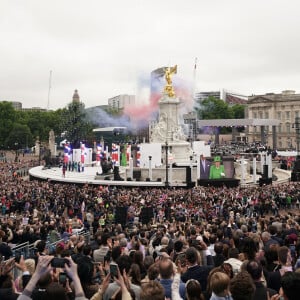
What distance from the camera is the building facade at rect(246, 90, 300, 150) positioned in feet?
413

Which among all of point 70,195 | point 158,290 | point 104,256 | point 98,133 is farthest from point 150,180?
point 98,133

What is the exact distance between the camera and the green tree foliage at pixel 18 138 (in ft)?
375

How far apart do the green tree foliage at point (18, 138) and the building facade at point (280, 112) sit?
2446 inches

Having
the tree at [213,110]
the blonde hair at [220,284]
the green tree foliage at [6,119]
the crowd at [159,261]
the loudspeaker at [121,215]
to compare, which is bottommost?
the loudspeaker at [121,215]

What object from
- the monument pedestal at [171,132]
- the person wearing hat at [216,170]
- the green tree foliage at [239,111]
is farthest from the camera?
the green tree foliage at [239,111]

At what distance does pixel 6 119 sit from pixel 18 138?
8860mm

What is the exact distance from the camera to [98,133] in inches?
5094

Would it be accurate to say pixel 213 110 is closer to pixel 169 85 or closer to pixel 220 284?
pixel 169 85

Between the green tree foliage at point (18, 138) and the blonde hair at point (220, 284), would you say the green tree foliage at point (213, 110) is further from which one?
the blonde hair at point (220, 284)

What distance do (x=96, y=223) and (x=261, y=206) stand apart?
12.5 meters

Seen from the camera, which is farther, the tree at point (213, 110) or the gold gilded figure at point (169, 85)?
the tree at point (213, 110)

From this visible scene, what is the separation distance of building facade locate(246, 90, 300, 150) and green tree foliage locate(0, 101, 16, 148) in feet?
216

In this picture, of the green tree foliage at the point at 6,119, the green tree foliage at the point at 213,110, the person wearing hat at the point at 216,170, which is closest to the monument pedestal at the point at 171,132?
the person wearing hat at the point at 216,170

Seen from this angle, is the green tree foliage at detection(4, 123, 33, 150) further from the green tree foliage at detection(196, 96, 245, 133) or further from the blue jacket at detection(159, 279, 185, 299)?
the blue jacket at detection(159, 279, 185, 299)
